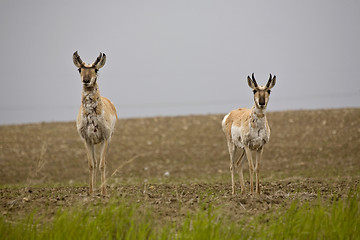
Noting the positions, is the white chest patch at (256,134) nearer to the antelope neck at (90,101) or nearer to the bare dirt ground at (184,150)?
the antelope neck at (90,101)

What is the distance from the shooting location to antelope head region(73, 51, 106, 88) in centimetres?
1041

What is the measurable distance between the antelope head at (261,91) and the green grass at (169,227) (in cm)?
362

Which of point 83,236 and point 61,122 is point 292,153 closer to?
point 61,122

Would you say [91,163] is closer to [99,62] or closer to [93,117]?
[93,117]

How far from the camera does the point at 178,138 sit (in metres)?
30.2

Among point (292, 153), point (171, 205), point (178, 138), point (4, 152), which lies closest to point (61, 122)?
point (4, 152)

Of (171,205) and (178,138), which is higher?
(178,138)

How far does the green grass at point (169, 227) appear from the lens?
20.9ft

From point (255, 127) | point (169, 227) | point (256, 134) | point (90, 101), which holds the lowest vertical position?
point (169, 227)

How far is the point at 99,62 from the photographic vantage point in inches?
419

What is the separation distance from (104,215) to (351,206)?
3945 mm

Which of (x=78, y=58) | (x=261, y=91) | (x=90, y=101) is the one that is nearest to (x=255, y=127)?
(x=261, y=91)

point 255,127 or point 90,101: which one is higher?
point 90,101

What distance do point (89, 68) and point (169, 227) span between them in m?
5.05
